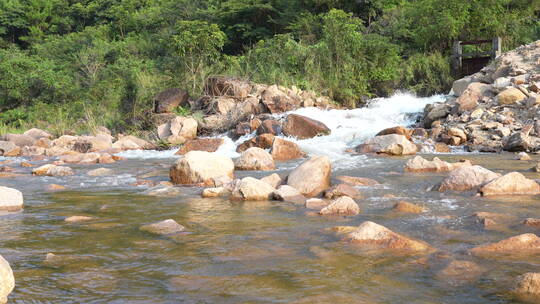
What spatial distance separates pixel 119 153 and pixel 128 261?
Result: 9269mm

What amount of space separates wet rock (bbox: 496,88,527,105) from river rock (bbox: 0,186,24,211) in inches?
425

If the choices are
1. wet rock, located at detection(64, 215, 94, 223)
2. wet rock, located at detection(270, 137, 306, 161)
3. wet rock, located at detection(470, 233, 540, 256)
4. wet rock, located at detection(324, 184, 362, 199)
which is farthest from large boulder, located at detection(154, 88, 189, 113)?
wet rock, located at detection(470, 233, 540, 256)

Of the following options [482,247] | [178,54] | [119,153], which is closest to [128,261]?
[482,247]

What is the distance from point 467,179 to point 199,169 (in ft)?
11.2

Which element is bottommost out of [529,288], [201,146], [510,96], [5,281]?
[201,146]

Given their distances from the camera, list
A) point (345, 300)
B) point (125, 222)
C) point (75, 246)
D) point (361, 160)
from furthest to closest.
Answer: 1. point (361, 160)
2. point (125, 222)
3. point (75, 246)
4. point (345, 300)

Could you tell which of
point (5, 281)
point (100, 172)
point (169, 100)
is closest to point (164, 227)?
point (5, 281)

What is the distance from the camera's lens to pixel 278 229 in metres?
4.63

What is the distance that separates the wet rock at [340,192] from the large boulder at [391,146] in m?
4.43

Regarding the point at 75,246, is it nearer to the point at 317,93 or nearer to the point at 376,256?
the point at 376,256

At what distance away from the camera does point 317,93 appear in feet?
54.4

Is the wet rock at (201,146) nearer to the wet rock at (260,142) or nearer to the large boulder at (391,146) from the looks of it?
the wet rock at (260,142)

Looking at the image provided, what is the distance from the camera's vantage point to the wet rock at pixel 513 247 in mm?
3744

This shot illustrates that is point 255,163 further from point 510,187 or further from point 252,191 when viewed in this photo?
point 510,187
